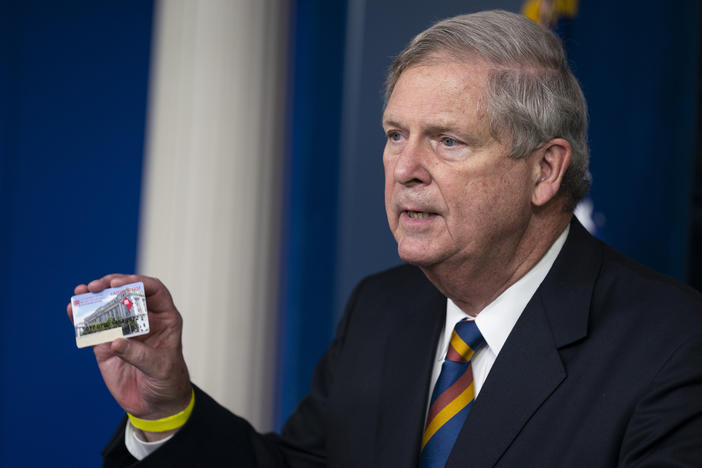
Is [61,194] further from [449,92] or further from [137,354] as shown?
[449,92]

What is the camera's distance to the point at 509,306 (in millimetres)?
1542

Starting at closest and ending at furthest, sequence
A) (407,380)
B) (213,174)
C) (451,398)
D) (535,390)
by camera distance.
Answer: (535,390), (451,398), (407,380), (213,174)

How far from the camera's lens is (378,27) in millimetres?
2787

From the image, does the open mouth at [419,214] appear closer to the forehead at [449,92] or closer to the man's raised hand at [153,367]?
the forehead at [449,92]

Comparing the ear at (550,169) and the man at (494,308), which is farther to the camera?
the ear at (550,169)

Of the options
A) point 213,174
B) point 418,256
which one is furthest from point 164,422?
point 213,174

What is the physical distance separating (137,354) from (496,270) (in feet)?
2.48

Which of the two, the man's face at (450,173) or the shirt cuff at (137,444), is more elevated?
the man's face at (450,173)

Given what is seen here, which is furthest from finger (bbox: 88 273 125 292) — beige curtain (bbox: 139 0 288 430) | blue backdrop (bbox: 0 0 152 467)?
blue backdrop (bbox: 0 0 152 467)

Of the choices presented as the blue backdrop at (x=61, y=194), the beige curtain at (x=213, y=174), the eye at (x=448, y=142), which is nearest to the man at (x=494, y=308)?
the eye at (x=448, y=142)

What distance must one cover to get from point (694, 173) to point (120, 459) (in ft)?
10.9

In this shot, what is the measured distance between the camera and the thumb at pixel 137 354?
1.43 meters

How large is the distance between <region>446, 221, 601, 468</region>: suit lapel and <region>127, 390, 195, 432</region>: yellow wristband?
0.59 m

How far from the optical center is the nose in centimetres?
147
